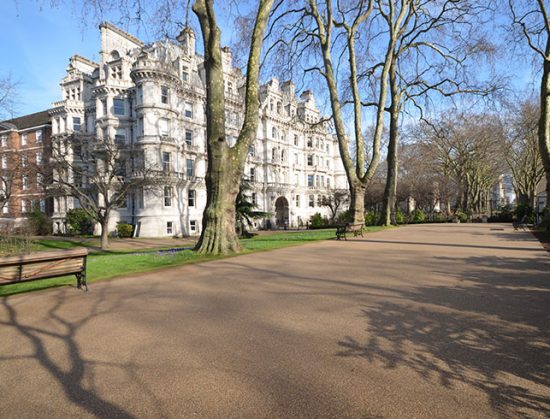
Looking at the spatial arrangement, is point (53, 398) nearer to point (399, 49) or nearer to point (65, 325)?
point (65, 325)

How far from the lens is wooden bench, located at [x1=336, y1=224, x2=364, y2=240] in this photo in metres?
15.5

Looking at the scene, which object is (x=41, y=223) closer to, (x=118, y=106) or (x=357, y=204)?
(x=118, y=106)

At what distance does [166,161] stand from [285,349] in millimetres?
32454

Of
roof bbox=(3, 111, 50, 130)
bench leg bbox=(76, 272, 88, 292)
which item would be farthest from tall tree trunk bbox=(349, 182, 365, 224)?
roof bbox=(3, 111, 50, 130)

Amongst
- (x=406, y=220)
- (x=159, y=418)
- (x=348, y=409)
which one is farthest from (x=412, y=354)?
(x=406, y=220)

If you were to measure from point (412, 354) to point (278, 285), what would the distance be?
336 cm

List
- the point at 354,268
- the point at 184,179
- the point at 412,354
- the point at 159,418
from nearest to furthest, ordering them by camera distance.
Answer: the point at 159,418 → the point at 412,354 → the point at 354,268 → the point at 184,179

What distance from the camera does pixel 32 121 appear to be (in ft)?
148

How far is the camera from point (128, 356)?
3.47 m

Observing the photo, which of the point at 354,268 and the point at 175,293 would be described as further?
the point at 354,268

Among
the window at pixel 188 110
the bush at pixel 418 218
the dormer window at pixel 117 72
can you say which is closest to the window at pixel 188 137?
the window at pixel 188 110

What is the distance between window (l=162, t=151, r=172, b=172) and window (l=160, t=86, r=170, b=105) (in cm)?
533

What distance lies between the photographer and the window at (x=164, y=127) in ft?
108

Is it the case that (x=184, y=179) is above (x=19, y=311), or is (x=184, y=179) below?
above
